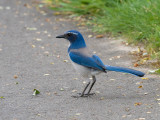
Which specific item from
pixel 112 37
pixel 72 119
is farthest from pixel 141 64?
pixel 72 119

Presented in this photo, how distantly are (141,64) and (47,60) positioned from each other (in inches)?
69.6

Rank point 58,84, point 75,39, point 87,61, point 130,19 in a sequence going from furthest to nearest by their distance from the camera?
point 130,19 < point 58,84 < point 75,39 < point 87,61

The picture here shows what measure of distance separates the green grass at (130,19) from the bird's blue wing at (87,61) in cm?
182

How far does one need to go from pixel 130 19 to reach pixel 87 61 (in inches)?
120

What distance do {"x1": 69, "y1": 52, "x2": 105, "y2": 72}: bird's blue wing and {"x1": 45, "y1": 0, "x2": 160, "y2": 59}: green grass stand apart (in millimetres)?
1825

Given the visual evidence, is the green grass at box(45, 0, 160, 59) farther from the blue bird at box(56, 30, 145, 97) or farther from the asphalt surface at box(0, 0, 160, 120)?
the blue bird at box(56, 30, 145, 97)

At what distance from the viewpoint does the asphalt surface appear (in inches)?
187

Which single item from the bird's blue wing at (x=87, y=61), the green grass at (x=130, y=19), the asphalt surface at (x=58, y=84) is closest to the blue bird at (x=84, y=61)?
the bird's blue wing at (x=87, y=61)

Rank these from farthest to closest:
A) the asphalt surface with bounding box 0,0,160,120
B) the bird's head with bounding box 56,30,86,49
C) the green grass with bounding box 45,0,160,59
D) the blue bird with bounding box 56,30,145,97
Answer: the green grass with bounding box 45,0,160,59 < the bird's head with bounding box 56,30,86,49 < the blue bird with bounding box 56,30,145,97 < the asphalt surface with bounding box 0,0,160,120

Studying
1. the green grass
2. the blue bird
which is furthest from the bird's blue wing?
the green grass

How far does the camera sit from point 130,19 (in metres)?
8.06

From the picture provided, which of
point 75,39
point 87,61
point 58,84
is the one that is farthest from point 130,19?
point 87,61

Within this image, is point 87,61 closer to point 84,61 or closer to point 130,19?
point 84,61

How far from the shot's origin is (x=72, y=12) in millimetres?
10805
